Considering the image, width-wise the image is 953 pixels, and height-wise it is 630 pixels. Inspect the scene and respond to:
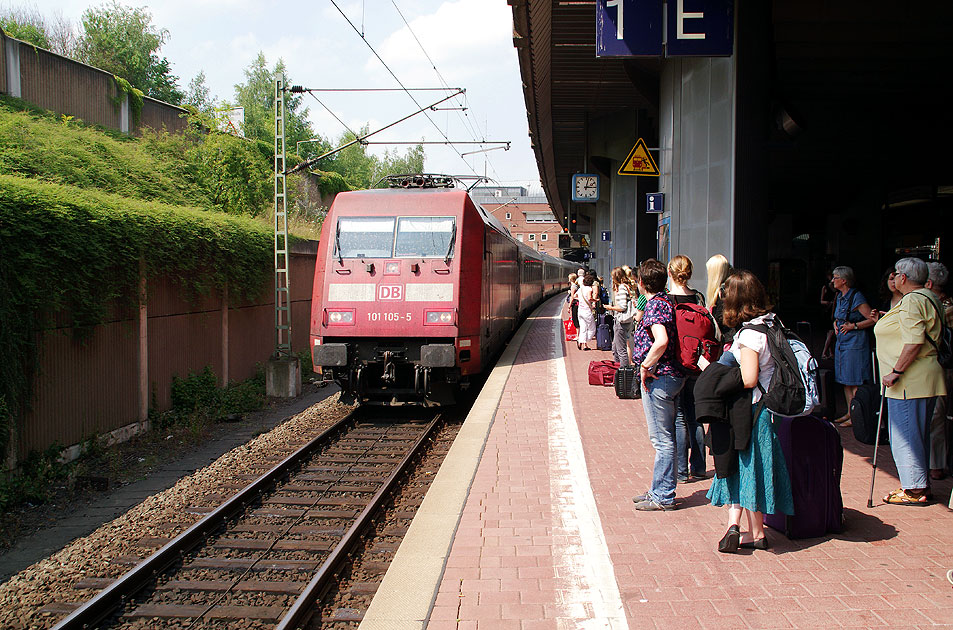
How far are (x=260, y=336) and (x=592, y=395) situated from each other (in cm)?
739

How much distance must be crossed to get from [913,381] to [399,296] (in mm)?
6675

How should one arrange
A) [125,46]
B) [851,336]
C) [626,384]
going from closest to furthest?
[851,336] < [626,384] < [125,46]

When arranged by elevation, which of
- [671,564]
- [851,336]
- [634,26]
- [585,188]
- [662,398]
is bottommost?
[671,564]

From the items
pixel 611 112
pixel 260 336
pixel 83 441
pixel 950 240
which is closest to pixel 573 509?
pixel 83 441

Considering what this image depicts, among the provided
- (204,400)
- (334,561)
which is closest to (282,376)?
(204,400)

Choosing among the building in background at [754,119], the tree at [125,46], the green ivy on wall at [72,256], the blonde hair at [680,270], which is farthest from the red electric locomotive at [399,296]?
the tree at [125,46]

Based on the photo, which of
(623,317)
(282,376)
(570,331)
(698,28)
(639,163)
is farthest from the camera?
(570,331)

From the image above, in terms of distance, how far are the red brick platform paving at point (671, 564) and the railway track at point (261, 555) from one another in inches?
47.7

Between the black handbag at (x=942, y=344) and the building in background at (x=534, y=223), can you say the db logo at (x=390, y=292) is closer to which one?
the black handbag at (x=942, y=344)

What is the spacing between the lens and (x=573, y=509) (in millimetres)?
5543

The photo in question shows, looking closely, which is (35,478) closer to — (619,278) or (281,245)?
(281,245)

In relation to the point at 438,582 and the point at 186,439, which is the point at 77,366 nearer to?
the point at 186,439

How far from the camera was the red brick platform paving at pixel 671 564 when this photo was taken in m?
3.79

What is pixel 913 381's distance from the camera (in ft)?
18.2
